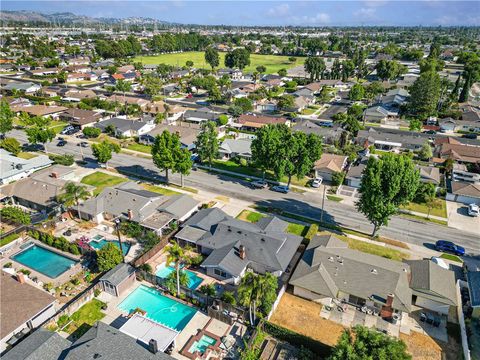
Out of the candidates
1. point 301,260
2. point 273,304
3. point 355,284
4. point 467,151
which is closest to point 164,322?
point 273,304

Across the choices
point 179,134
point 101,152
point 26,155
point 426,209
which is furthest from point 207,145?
point 26,155

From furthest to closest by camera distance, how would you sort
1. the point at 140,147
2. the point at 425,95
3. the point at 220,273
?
1. the point at 425,95
2. the point at 140,147
3. the point at 220,273

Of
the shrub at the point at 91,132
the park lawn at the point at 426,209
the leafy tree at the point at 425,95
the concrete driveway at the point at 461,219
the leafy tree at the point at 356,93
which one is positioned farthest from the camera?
the leafy tree at the point at 356,93

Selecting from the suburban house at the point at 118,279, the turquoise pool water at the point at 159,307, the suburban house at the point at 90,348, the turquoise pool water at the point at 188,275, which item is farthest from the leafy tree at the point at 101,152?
the suburban house at the point at 90,348

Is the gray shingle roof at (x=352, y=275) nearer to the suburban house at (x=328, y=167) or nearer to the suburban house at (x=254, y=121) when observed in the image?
the suburban house at (x=328, y=167)

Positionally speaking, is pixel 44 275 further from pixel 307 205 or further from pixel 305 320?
pixel 307 205

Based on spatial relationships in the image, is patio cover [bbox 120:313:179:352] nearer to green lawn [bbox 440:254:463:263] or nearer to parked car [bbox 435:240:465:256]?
green lawn [bbox 440:254:463:263]

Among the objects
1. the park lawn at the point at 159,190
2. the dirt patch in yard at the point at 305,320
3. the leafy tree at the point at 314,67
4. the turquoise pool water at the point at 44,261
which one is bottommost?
the turquoise pool water at the point at 44,261
